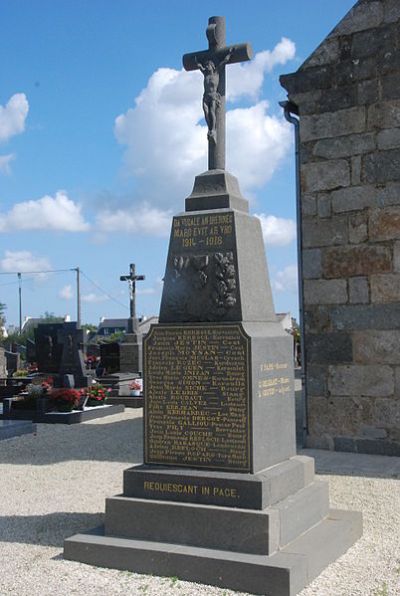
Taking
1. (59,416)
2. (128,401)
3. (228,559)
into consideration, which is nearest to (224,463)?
(228,559)

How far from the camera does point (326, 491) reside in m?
6.00

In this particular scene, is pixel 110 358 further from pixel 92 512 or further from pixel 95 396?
pixel 92 512

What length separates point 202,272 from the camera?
5742mm

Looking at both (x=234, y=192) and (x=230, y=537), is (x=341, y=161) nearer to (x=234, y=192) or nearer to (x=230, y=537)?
(x=234, y=192)

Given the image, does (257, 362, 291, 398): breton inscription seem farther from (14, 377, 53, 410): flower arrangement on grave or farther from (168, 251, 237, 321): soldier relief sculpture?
(14, 377, 53, 410): flower arrangement on grave

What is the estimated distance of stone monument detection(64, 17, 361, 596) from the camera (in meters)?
5.10

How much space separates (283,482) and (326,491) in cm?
71

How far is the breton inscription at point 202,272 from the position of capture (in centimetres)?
563

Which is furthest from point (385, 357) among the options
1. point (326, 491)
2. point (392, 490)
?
point (326, 491)

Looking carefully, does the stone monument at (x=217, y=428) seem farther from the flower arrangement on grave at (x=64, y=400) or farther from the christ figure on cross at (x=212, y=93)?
the flower arrangement on grave at (x=64, y=400)

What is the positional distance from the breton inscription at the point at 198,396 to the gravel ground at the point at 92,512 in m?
0.99

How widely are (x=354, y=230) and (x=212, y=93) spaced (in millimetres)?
4209

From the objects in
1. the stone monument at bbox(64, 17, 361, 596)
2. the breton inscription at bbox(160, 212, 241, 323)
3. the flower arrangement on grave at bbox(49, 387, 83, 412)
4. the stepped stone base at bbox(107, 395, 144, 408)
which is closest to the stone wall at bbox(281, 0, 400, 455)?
the stone monument at bbox(64, 17, 361, 596)

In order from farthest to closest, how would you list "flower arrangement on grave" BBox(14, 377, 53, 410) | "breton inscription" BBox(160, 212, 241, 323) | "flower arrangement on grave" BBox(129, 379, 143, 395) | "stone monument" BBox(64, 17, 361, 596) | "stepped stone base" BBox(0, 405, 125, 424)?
"flower arrangement on grave" BBox(129, 379, 143, 395) → "flower arrangement on grave" BBox(14, 377, 53, 410) → "stepped stone base" BBox(0, 405, 125, 424) → "breton inscription" BBox(160, 212, 241, 323) → "stone monument" BBox(64, 17, 361, 596)
